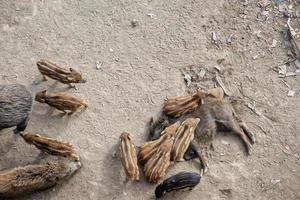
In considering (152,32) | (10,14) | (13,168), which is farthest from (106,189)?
(10,14)

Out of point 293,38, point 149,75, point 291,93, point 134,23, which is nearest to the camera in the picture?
point 291,93

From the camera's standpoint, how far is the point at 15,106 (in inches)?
234

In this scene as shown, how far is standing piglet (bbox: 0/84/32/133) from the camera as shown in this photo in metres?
5.90

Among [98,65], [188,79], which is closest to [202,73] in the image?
[188,79]

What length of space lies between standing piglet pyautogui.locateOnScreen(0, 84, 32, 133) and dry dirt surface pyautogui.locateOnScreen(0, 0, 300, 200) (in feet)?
0.85

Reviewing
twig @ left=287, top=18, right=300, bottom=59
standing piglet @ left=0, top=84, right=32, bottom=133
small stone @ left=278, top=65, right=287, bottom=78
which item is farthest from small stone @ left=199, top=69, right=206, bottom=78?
standing piglet @ left=0, top=84, right=32, bottom=133

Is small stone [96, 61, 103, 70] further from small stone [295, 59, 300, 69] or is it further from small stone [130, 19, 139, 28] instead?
small stone [295, 59, 300, 69]

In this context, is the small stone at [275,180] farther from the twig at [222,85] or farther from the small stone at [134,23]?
the small stone at [134,23]

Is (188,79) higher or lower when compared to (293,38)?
lower

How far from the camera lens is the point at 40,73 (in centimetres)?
663

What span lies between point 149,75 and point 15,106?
4.97 ft

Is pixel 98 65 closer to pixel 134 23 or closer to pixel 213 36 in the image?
pixel 134 23

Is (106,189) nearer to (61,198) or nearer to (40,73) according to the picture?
(61,198)

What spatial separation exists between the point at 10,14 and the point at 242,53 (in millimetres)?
2722
